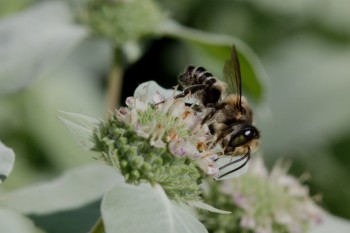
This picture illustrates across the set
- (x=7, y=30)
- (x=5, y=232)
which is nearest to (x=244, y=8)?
(x=7, y=30)

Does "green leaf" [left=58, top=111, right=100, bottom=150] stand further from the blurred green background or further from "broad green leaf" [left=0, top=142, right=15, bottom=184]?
the blurred green background

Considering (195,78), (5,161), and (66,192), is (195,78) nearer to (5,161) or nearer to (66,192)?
(66,192)

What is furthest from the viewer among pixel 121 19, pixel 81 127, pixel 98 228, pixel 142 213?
pixel 121 19

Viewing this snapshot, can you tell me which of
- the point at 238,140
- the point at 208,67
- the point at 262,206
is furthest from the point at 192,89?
the point at 208,67

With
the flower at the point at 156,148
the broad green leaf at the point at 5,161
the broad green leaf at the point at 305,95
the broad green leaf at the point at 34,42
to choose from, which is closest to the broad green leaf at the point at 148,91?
the flower at the point at 156,148

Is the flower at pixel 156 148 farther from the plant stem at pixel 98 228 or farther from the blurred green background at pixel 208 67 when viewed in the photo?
the blurred green background at pixel 208 67

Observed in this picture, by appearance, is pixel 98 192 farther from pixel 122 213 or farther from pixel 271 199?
pixel 122 213

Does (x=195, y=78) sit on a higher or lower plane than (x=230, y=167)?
higher
